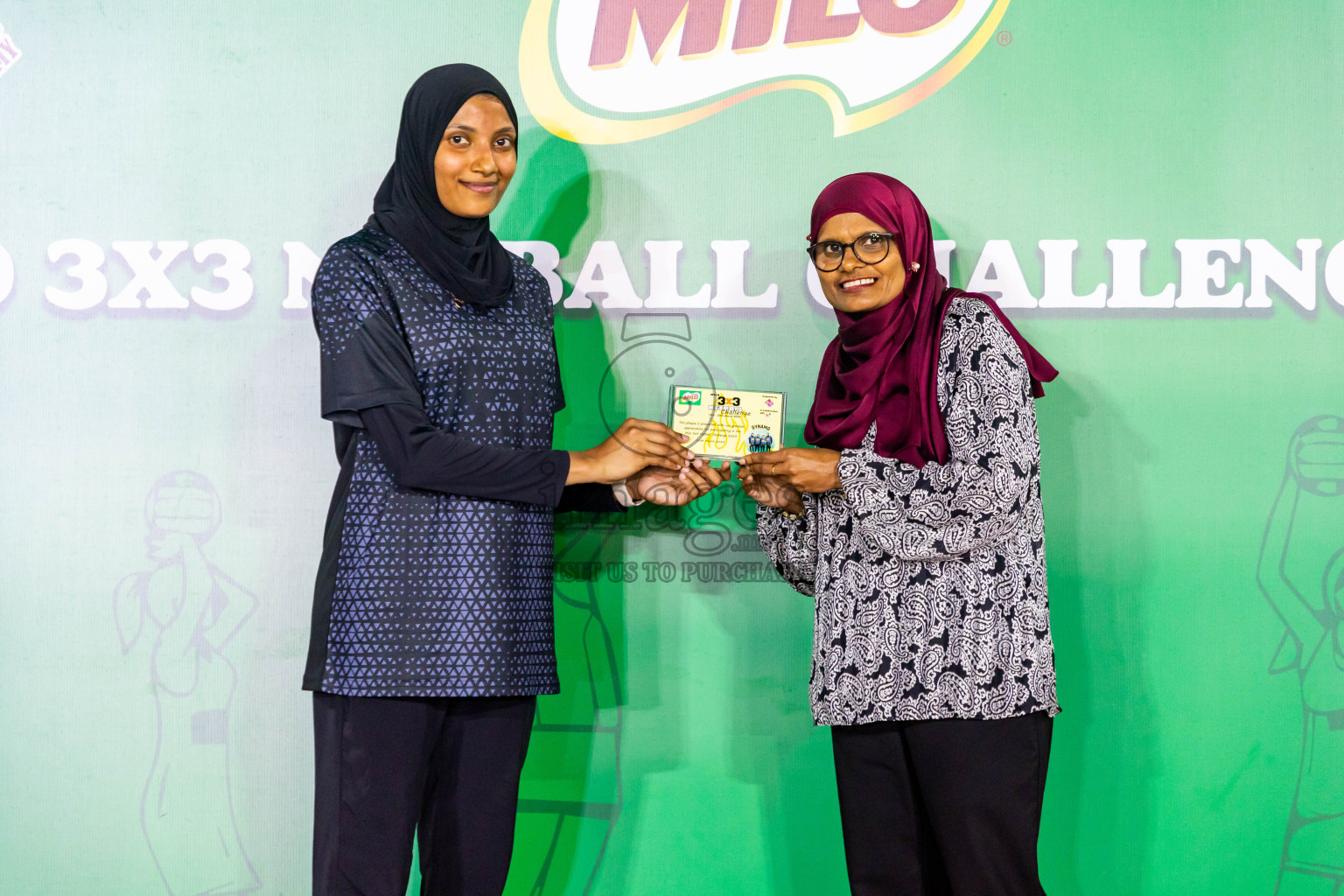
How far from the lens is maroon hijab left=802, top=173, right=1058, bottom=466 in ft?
6.04

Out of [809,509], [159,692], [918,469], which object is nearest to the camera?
[918,469]

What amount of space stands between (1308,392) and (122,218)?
2816 millimetres

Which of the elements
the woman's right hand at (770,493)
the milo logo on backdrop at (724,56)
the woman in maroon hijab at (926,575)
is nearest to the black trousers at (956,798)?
the woman in maroon hijab at (926,575)

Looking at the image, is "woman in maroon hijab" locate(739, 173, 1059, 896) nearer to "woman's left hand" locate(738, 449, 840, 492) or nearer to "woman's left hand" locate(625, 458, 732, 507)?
"woman's left hand" locate(738, 449, 840, 492)

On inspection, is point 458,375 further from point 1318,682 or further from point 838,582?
point 1318,682

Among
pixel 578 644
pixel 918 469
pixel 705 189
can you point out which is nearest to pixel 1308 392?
pixel 918 469

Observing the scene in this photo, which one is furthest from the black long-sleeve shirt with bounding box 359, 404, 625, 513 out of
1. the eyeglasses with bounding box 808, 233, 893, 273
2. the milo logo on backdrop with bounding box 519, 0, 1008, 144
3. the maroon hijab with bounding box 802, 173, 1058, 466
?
the milo logo on backdrop with bounding box 519, 0, 1008, 144

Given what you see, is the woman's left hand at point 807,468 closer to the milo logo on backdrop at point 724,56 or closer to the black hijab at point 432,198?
the black hijab at point 432,198

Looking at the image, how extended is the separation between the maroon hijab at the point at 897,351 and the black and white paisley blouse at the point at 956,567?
0.03m

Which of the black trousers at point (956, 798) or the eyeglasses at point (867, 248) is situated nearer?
the black trousers at point (956, 798)

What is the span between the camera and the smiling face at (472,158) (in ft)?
6.35

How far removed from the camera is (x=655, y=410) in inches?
98.3

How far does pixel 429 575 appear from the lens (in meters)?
1.86

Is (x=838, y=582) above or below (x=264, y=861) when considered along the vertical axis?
above
